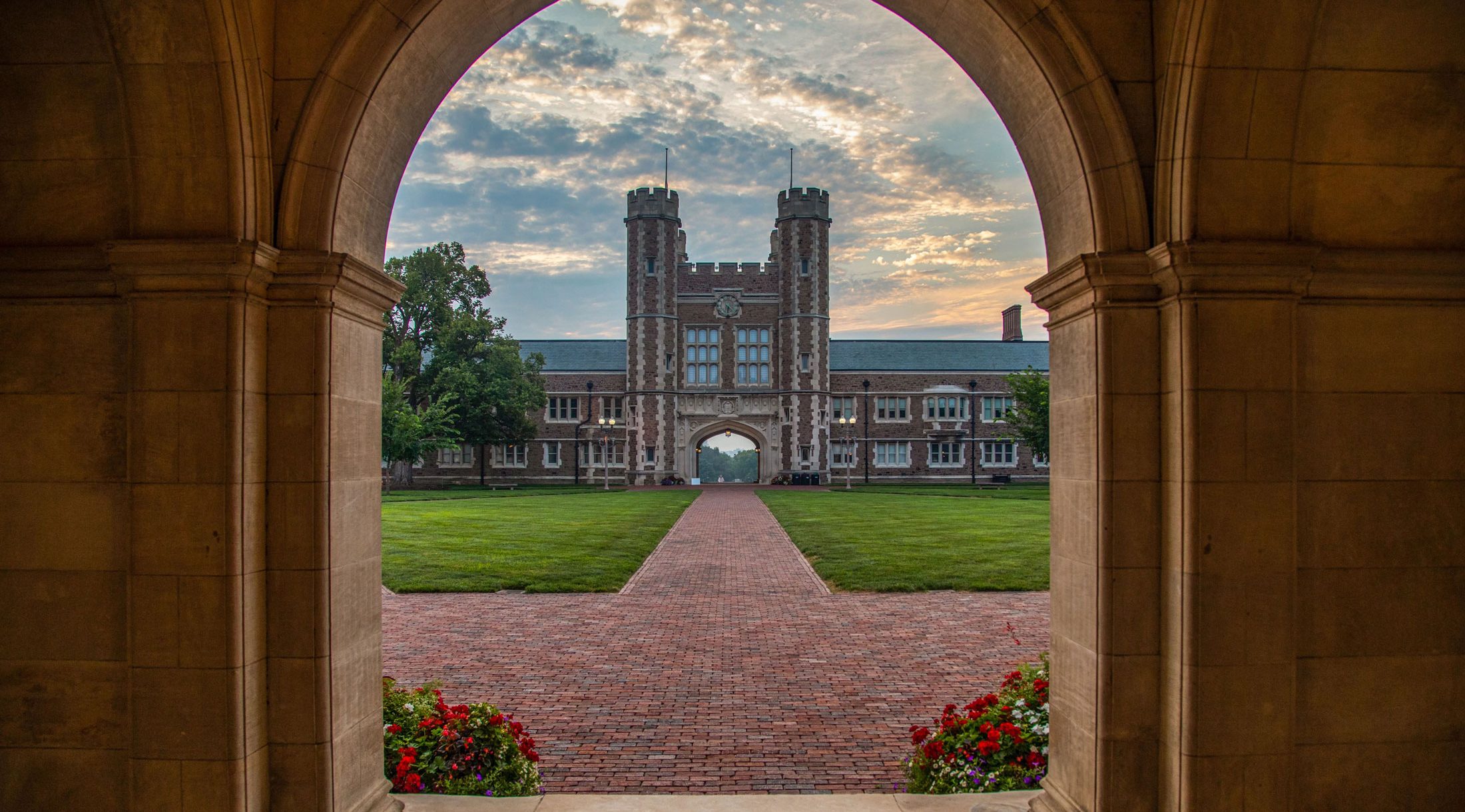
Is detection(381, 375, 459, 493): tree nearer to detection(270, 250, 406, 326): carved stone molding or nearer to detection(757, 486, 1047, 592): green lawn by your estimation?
detection(757, 486, 1047, 592): green lawn

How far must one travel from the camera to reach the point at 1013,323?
62.8m

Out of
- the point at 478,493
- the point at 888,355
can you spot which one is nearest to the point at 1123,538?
the point at 478,493

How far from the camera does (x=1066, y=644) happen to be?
13.6ft

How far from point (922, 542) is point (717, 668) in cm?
1074

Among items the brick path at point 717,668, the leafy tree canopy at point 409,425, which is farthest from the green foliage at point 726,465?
the brick path at point 717,668

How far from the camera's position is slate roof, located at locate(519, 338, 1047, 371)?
54719 mm

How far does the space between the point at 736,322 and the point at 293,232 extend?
48333 mm

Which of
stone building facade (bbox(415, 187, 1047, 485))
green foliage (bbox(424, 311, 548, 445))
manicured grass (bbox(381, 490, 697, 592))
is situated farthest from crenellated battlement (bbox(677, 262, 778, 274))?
manicured grass (bbox(381, 490, 697, 592))

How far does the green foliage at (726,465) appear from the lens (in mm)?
122938

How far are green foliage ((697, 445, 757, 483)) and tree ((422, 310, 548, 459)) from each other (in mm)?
73790

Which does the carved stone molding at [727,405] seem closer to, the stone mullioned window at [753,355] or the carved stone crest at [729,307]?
the stone mullioned window at [753,355]

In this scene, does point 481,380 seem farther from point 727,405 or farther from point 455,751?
point 455,751

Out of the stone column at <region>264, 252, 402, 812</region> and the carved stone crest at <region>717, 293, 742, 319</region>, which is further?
the carved stone crest at <region>717, 293, 742, 319</region>

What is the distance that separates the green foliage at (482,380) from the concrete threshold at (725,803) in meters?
41.7
